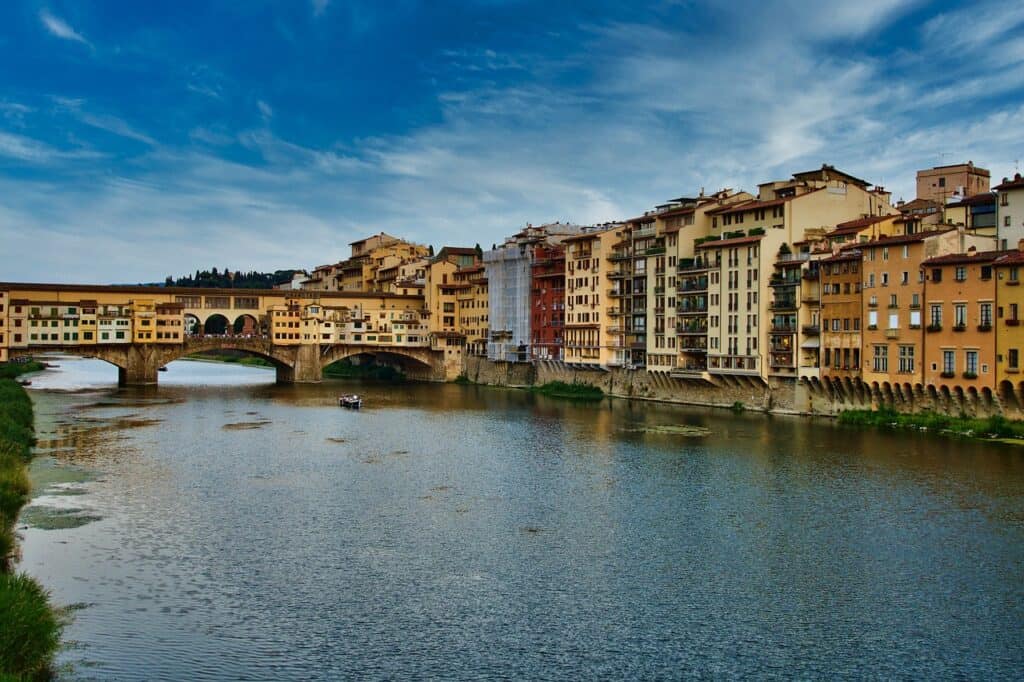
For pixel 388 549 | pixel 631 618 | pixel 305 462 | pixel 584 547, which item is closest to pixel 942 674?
pixel 631 618

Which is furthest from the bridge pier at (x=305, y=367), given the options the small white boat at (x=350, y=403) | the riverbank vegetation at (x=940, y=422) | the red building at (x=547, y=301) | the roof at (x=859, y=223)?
the riverbank vegetation at (x=940, y=422)

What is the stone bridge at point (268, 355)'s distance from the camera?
7425 cm

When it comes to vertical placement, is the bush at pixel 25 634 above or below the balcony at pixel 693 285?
below

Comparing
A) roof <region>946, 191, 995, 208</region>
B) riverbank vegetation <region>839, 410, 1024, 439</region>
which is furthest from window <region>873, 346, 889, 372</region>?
roof <region>946, 191, 995, 208</region>

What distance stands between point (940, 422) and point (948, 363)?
2.63 meters

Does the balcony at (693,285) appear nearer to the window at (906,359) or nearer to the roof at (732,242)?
the roof at (732,242)

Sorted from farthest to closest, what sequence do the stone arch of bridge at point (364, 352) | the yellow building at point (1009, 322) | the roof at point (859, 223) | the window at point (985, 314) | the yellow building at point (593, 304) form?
the stone arch of bridge at point (364, 352)
the yellow building at point (593, 304)
the roof at point (859, 223)
the window at point (985, 314)
the yellow building at point (1009, 322)

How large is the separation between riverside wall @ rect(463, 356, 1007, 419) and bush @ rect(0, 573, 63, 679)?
37421 millimetres

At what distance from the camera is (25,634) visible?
15.5 metres

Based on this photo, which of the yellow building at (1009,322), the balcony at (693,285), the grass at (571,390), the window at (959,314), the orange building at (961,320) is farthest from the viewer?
the grass at (571,390)

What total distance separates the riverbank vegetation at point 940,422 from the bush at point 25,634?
36.1 metres

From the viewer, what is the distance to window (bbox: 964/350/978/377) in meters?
41.6

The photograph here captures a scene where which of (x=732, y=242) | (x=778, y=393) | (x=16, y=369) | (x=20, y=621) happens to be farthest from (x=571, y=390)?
(x=20, y=621)

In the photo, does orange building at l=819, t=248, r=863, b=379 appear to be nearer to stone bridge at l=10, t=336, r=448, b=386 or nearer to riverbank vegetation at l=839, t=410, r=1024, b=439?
riverbank vegetation at l=839, t=410, r=1024, b=439
